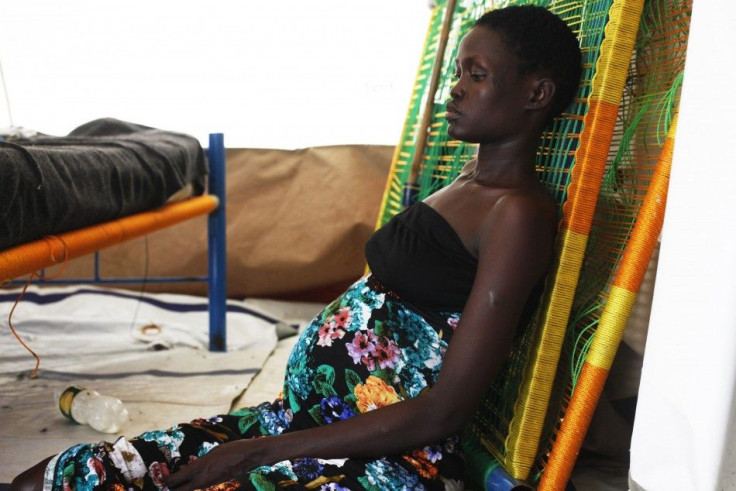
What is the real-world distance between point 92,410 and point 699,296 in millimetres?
1649

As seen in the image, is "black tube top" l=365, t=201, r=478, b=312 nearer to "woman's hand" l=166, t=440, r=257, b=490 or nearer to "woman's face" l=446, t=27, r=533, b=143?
"woman's face" l=446, t=27, r=533, b=143

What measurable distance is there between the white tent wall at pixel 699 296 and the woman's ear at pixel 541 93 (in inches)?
14.4

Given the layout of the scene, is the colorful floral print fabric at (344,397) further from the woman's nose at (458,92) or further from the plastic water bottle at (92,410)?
the plastic water bottle at (92,410)

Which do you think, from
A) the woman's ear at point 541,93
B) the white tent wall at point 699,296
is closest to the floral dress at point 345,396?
the woman's ear at point 541,93

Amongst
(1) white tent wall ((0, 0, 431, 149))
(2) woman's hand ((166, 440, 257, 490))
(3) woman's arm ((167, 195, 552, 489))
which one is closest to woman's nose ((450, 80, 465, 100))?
(3) woman's arm ((167, 195, 552, 489))

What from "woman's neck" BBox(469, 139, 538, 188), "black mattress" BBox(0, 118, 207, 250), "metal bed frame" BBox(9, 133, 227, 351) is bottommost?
"metal bed frame" BBox(9, 133, 227, 351)

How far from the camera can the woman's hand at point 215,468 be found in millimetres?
1114

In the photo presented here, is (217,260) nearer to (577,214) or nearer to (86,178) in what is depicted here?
(86,178)

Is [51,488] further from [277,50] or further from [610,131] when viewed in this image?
[277,50]

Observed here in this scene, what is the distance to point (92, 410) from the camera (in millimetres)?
1928

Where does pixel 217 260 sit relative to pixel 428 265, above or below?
below

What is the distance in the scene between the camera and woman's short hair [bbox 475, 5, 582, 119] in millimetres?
1165

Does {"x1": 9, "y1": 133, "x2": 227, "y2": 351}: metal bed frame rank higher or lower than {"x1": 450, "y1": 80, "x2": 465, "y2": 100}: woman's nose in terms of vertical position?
lower

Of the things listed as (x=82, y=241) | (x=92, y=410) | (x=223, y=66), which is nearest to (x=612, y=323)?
(x=82, y=241)
